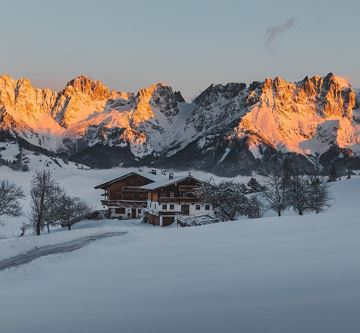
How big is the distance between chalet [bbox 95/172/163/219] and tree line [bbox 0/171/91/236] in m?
4.90

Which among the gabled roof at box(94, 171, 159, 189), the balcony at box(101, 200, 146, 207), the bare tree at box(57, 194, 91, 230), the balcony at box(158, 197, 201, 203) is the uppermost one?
the gabled roof at box(94, 171, 159, 189)

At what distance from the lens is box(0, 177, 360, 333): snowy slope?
13.9 m

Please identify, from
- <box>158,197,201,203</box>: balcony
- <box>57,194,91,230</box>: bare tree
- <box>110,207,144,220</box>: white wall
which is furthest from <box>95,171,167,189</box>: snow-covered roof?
<box>158,197,201,203</box>: balcony

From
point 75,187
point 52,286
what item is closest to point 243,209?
point 52,286

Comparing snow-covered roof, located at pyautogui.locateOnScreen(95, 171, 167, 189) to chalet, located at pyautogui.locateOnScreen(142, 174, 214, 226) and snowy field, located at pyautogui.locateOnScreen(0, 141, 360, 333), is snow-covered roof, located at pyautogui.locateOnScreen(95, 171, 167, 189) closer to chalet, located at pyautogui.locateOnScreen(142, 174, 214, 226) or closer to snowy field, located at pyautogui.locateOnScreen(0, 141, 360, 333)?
chalet, located at pyautogui.locateOnScreen(142, 174, 214, 226)

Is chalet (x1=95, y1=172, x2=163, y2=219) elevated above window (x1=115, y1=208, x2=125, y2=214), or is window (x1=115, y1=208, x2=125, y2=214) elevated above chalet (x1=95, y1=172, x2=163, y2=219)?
chalet (x1=95, y1=172, x2=163, y2=219)

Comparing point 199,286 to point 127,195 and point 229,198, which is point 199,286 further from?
point 127,195

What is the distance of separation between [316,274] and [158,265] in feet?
28.2

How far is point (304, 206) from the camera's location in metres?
64.8

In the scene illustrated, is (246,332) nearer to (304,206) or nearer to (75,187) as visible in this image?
(304,206)

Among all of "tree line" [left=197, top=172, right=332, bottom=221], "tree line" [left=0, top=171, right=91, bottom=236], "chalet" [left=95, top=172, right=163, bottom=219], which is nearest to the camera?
"tree line" [left=0, top=171, right=91, bottom=236]

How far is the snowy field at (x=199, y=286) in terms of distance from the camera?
1393cm

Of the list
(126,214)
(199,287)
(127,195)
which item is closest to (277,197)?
(127,195)

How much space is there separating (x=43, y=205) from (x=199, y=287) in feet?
149
